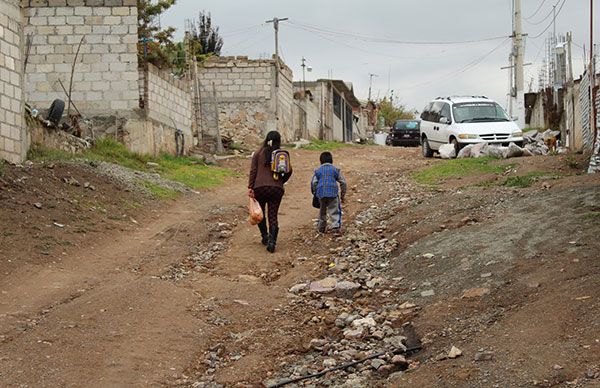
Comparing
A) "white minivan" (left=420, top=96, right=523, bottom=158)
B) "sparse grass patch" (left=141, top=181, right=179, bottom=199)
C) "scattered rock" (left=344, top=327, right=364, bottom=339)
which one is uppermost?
"white minivan" (left=420, top=96, right=523, bottom=158)

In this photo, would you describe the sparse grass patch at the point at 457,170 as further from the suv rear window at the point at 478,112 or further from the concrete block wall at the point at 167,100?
the concrete block wall at the point at 167,100

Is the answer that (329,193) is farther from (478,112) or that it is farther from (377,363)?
(478,112)

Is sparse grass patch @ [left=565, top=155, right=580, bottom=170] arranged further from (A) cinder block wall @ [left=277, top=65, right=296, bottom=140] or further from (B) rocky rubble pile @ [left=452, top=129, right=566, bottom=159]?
(A) cinder block wall @ [left=277, top=65, right=296, bottom=140]

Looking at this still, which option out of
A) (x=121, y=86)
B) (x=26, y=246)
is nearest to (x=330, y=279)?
(x=26, y=246)

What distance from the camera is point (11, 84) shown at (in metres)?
13.9

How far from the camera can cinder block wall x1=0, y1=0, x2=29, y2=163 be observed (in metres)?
13.6

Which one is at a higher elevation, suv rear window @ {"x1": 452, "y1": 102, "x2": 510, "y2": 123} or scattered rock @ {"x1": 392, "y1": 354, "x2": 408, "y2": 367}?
suv rear window @ {"x1": 452, "y1": 102, "x2": 510, "y2": 123}

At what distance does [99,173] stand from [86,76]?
577 cm

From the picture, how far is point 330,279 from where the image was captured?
9094 mm

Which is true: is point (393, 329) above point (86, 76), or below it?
below

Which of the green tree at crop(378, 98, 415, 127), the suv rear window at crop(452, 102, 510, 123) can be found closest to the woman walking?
the suv rear window at crop(452, 102, 510, 123)

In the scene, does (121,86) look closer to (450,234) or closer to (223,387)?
(450,234)

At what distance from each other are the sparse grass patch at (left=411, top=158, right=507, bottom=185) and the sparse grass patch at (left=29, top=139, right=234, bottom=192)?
14.4ft

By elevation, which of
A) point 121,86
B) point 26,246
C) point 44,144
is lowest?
point 26,246
